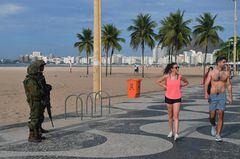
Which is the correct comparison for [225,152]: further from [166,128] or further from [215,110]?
[166,128]

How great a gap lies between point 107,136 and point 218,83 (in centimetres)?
264

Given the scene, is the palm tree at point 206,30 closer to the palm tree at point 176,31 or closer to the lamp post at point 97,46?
the palm tree at point 176,31

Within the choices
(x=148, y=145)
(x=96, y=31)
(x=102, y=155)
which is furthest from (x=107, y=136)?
(x=96, y=31)

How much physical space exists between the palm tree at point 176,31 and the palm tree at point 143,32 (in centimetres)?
185

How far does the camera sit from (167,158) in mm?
6914

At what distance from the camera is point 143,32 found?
Answer: 2140 inches

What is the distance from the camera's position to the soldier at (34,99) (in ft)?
27.1

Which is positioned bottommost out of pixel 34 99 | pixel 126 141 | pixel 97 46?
pixel 126 141

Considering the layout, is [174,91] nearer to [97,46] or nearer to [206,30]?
[97,46]

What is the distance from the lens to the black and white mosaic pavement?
23.7 feet

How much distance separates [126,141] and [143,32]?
46.6 meters

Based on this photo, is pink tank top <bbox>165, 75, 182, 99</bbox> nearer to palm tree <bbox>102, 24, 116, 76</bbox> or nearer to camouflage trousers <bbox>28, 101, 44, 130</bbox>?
camouflage trousers <bbox>28, 101, 44, 130</bbox>

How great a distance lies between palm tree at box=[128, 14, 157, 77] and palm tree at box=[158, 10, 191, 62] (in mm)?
1849

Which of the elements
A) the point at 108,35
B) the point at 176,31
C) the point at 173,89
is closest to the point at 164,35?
the point at 176,31
